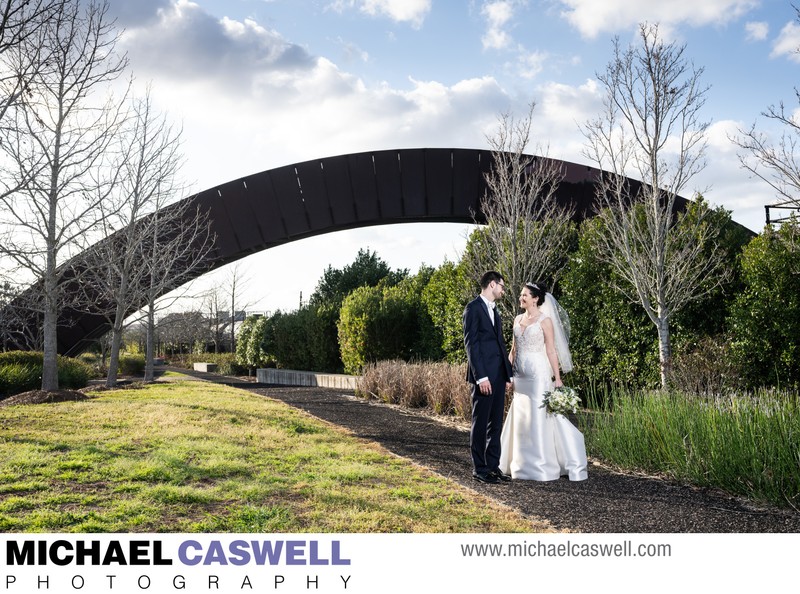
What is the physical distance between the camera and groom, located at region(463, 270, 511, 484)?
246 inches

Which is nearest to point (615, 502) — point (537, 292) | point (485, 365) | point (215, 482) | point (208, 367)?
point (485, 365)

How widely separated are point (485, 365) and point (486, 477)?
1.16 meters

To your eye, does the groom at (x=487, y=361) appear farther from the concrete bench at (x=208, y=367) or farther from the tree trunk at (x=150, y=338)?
the concrete bench at (x=208, y=367)

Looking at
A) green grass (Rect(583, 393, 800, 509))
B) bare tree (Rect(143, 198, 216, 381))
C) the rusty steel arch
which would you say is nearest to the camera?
green grass (Rect(583, 393, 800, 509))

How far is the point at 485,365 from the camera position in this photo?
6.26m

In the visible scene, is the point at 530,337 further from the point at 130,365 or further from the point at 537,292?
the point at 130,365

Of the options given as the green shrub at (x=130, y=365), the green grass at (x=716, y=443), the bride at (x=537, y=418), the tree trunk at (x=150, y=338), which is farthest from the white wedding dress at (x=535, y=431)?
the green shrub at (x=130, y=365)

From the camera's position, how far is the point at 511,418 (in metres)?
6.79

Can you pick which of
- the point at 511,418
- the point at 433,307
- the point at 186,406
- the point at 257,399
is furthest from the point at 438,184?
the point at 511,418

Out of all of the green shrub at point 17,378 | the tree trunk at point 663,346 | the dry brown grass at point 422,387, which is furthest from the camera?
the green shrub at point 17,378

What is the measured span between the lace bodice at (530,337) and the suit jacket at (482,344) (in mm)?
502

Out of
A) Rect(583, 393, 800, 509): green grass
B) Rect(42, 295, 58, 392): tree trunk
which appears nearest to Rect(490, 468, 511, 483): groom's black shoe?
Rect(583, 393, 800, 509): green grass

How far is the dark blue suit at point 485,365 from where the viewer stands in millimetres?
6262

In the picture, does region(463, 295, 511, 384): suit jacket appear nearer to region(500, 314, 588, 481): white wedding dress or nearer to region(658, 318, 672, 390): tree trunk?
region(500, 314, 588, 481): white wedding dress
